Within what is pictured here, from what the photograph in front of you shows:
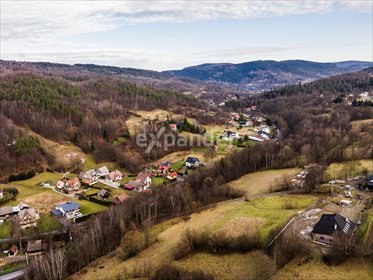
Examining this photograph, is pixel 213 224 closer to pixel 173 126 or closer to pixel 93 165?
pixel 93 165

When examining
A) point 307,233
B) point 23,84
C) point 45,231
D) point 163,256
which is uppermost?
point 23,84

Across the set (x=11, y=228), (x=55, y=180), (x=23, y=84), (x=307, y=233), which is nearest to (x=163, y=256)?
(x=307, y=233)

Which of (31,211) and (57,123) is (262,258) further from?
(57,123)

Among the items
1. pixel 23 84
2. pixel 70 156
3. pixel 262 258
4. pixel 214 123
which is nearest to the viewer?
pixel 262 258

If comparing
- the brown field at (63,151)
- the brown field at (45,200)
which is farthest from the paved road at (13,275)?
the brown field at (63,151)

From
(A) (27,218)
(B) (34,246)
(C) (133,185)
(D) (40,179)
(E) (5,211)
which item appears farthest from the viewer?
(D) (40,179)

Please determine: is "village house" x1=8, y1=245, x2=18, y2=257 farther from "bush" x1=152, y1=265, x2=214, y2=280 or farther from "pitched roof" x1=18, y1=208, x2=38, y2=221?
"bush" x1=152, y1=265, x2=214, y2=280

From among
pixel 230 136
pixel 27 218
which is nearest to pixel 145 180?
pixel 27 218
